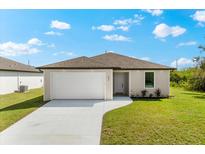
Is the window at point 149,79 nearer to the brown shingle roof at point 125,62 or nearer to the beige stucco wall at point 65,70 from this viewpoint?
the brown shingle roof at point 125,62

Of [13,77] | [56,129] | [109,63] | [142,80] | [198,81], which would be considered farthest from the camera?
[198,81]

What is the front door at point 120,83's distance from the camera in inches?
747

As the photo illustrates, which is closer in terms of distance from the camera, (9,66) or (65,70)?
(65,70)

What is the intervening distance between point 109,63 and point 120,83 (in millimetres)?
2218

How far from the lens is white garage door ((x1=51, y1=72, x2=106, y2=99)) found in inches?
602

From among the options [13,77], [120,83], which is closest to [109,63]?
[120,83]

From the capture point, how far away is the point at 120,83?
19344 mm

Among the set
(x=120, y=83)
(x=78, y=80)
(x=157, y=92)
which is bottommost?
(x=157, y=92)

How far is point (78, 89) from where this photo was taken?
15.3 meters

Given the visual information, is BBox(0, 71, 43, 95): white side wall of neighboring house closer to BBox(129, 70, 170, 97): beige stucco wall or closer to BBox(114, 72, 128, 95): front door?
BBox(114, 72, 128, 95): front door

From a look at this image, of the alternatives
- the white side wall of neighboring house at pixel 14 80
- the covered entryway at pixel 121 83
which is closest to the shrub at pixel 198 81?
the covered entryway at pixel 121 83

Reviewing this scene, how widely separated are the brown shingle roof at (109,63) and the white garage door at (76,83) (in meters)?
0.59

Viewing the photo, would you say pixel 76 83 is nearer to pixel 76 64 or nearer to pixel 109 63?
pixel 76 64
